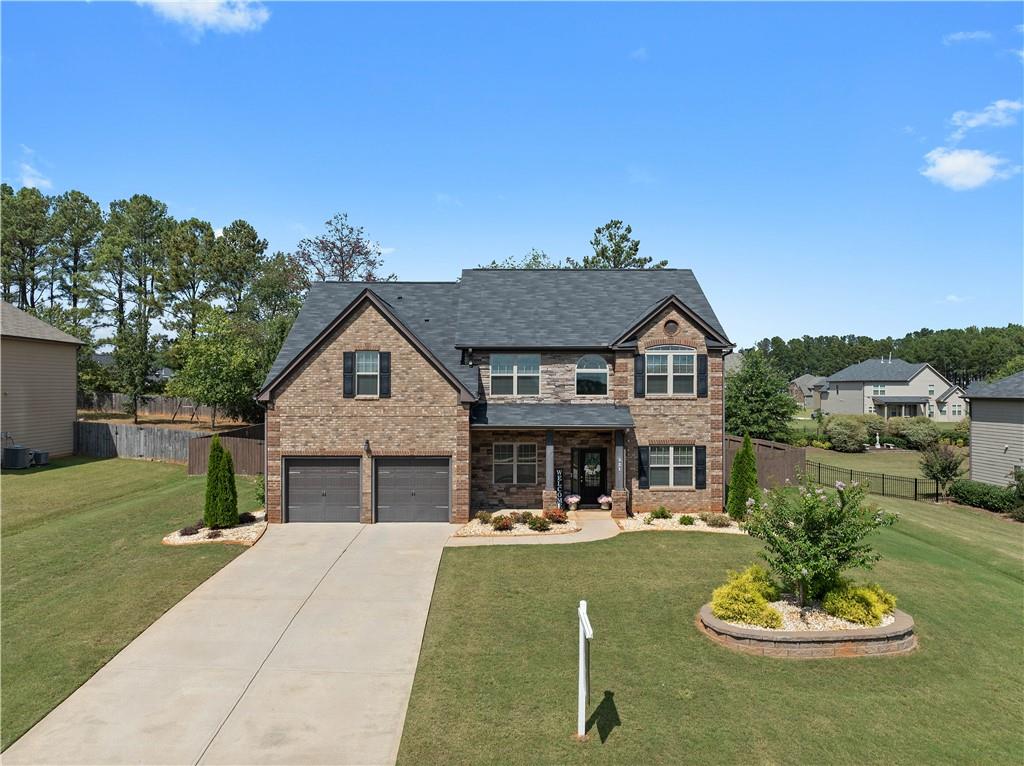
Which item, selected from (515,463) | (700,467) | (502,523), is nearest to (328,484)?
(502,523)

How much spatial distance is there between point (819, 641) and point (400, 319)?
50.7 ft

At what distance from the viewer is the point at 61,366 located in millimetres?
32562

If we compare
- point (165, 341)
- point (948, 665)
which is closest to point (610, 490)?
point (948, 665)

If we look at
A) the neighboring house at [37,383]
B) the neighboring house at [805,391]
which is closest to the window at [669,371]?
the neighboring house at [37,383]

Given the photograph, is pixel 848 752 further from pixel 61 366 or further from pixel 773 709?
pixel 61 366

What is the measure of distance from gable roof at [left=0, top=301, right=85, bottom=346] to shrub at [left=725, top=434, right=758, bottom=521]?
110ft

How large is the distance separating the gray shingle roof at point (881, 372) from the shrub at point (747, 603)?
67362mm

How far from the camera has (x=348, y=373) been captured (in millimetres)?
20016

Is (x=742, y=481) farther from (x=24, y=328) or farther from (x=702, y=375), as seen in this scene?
(x=24, y=328)

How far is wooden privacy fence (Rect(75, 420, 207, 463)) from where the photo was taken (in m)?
30.5

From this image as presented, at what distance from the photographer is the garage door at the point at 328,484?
2014 cm

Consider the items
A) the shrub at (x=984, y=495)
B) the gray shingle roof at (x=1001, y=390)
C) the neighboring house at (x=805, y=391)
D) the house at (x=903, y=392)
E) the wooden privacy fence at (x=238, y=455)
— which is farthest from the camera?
the neighboring house at (x=805, y=391)

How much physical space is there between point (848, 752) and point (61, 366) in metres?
38.5

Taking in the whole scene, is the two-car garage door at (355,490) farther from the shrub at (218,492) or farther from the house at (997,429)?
the house at (997,429)
